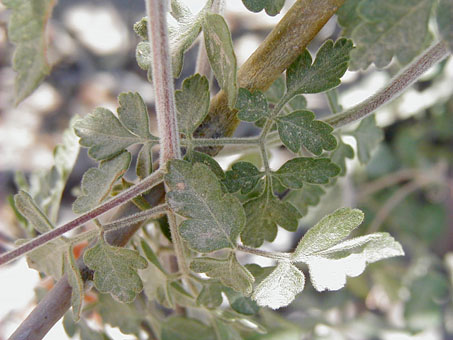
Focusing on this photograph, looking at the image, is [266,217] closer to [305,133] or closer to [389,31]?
[305,133]

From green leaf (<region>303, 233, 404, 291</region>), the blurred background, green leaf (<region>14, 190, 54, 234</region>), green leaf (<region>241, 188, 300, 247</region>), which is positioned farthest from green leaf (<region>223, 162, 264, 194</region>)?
the blurred background

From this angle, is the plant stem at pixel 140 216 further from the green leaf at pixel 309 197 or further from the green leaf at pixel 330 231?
the green leaf at pixel 309 197

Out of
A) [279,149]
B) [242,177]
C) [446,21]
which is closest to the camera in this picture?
[446,21]

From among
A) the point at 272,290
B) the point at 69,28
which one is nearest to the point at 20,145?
the point at 69,28

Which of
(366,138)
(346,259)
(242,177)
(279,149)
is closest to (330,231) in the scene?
(346,259)

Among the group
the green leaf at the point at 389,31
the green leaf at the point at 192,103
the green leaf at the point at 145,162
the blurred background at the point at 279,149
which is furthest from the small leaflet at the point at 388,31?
the blurred background at the point at 279,149

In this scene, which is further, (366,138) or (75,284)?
(366,138)

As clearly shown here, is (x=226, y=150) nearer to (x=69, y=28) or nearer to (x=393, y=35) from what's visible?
(x=393, y=35)

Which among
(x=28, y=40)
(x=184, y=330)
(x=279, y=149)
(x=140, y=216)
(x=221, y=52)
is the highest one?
(x=28, y=40)
